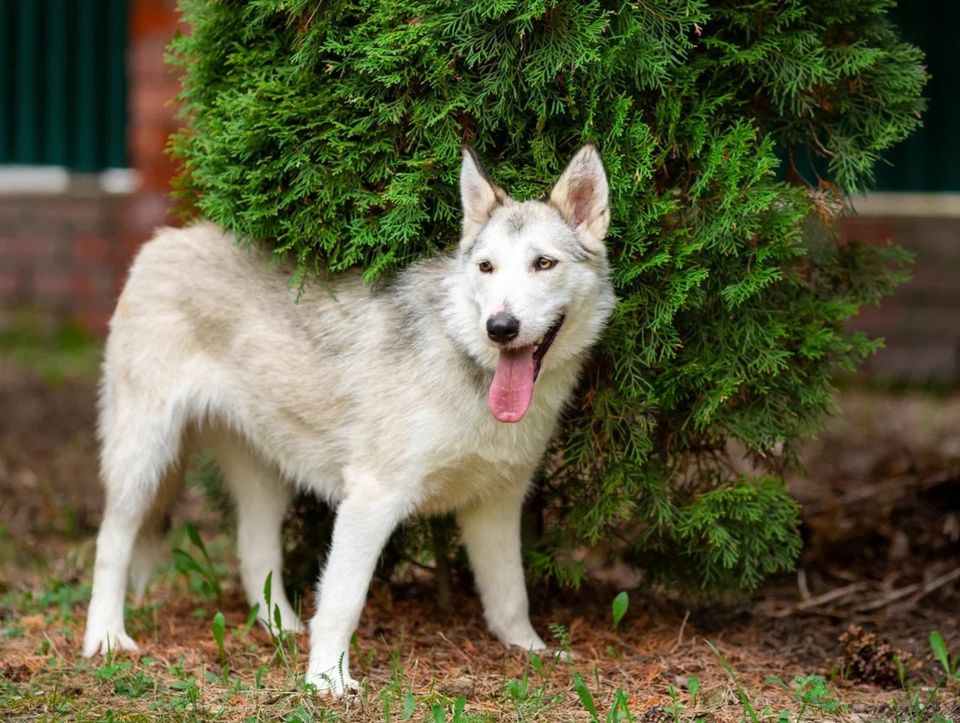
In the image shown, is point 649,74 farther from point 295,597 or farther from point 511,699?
point 295,597

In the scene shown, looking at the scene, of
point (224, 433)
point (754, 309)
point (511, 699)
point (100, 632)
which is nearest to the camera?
point (511, 699)

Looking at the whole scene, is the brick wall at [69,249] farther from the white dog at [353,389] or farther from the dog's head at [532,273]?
the dog's head at [532,273]

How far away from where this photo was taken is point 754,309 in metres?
4.56

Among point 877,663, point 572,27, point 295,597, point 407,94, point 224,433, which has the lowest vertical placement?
point 295,597

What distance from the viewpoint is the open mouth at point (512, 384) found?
13.6 ft

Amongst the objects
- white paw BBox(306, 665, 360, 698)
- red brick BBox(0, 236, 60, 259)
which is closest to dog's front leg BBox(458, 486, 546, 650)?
white paw BBox(306, 665, 360, 698)

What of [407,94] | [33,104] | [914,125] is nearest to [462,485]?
[407,94]

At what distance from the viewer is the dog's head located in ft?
13.6

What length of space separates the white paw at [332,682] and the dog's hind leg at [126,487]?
96 cm

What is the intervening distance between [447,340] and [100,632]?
1835 mm

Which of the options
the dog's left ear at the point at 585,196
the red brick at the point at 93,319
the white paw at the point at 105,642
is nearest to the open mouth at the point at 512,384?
the dog's left ear at the point at 585,196

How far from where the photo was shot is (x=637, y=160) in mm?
4348

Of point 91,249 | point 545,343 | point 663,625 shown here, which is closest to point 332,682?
point 545,343

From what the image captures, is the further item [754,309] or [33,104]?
[33,104]
